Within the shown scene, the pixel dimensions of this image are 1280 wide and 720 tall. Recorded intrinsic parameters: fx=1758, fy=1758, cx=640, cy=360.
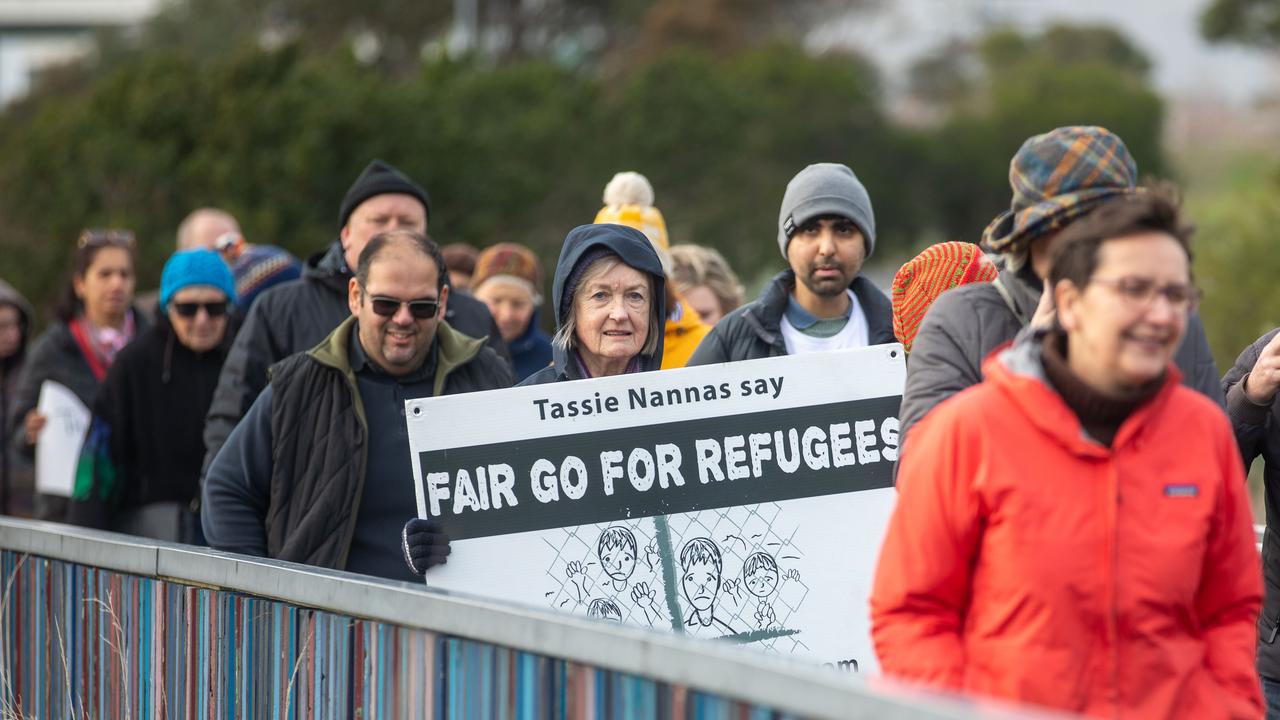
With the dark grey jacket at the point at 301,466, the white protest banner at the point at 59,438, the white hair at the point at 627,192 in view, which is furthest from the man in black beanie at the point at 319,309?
the white protest banner at the point at 59,438

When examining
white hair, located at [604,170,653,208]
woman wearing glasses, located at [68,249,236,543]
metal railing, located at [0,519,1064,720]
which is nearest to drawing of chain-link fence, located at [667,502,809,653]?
metal railing, located at [0,519,1064,720]

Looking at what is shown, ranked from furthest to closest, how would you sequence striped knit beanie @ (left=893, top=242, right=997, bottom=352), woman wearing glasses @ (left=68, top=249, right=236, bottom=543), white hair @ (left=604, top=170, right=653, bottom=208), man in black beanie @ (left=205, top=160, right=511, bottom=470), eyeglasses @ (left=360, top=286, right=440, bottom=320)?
white hair @ (left=604, top=170, right=653, bottom=208), woman wearing glasses @ (left=68, top=249, right=236, bottom=543), man in black beanie @ (left=205, top=160, right=511, bottom=470), eyeglasses @ (left=360, top=286, right=440, bottom=320), striped knit beanie @ (left=893, top=242, right=997, bottom=352)

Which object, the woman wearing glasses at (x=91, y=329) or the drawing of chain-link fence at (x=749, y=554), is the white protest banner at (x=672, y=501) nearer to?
the drawing of chain-link fence at (x=749, y=554)

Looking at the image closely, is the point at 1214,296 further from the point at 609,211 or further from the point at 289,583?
the point at 289,583

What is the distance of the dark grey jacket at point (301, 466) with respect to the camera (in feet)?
15.9

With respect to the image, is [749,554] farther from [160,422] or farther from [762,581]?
[160,422]

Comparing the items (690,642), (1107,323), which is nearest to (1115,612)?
(1107,323)

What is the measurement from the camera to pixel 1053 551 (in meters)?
3.06

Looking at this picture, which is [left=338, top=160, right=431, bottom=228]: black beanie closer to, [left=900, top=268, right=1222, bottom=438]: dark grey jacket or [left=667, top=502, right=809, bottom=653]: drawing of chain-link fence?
[left=667, top=502, right=809, bottom=653]: drawing of chain-link fence

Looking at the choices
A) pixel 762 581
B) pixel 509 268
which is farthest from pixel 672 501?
pixel 509 268

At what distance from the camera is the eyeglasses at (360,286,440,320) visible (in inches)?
193

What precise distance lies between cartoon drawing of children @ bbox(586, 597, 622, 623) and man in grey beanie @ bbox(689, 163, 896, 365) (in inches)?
56.6

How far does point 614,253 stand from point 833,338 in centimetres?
113

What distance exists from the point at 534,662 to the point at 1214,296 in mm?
17655
